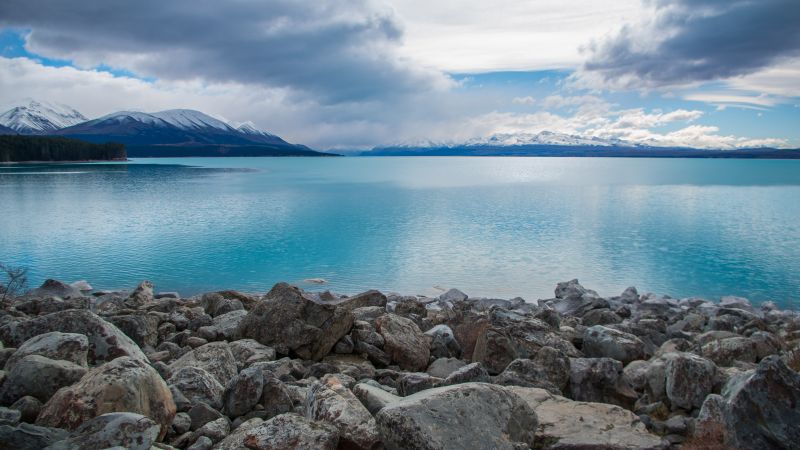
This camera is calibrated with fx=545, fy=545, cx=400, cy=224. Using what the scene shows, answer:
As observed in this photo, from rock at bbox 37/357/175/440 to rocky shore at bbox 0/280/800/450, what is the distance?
0.01 meters

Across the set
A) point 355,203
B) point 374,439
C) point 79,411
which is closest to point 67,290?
point 79,411

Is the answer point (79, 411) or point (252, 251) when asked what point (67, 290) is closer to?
A: point (79, 411)

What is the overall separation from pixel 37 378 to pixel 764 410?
7927 mm

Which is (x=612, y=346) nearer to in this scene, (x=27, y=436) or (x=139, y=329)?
(x=139, y=329)

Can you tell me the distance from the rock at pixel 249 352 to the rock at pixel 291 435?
3819 millimetres

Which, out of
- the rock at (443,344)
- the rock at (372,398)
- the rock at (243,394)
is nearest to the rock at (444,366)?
the rock at (443,344)

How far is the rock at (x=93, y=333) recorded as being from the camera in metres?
7.44

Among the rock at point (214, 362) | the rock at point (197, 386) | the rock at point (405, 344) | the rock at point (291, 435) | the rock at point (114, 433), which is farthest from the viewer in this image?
the rock at point (405, 344)

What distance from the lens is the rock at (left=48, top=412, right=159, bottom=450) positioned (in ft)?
15.8

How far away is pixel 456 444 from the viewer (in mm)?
4832

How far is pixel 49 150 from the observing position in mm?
164625

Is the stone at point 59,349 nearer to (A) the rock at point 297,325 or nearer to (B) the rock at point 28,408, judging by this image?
(B) the rock at point 28,408

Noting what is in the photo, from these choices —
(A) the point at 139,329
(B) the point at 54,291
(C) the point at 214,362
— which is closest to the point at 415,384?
(C) the point at 214,362

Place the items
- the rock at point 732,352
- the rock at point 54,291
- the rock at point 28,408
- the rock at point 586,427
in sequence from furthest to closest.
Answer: the rock at point 54,291 < the rock at point 732,352 < the rock at point 586,427 < the rock at point 28,408
